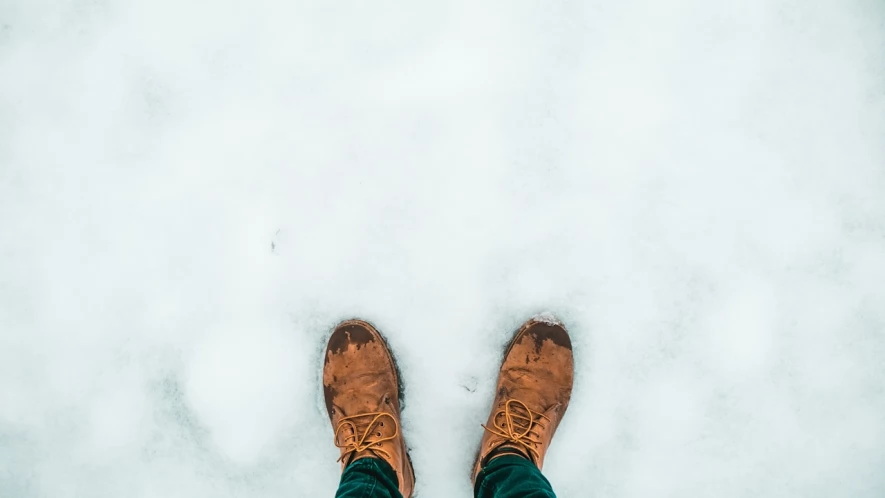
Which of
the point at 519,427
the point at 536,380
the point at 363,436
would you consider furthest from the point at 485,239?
the point at 363,436

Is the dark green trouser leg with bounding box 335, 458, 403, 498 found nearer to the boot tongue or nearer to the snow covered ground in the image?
the boot tongue

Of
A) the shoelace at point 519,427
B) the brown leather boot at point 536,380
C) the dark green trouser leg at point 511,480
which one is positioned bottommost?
the dark green trouser leg at point 511,480

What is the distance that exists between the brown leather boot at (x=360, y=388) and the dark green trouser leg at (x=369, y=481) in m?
0.08

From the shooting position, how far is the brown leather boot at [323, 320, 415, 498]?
1.32 meters

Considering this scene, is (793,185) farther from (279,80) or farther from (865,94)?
(279,80)

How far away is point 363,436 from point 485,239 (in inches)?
26.5

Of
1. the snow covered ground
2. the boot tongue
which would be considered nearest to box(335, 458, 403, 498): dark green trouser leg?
the boot tongue

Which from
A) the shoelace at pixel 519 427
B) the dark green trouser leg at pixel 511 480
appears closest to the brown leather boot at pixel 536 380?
the shoelace at pixel 519 427

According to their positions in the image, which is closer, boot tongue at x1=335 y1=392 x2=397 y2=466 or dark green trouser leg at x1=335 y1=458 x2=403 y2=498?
dark green trouser leg at x1=335 y1=458 x2=403 y2=498

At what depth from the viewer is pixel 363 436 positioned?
128cm

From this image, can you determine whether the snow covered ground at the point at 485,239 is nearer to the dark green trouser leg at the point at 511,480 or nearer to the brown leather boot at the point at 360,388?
the brown leather boot at the point at 360,388

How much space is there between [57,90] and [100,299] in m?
0.69

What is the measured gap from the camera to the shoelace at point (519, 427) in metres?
1.28

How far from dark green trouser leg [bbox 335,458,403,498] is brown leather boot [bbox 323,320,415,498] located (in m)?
0.08
